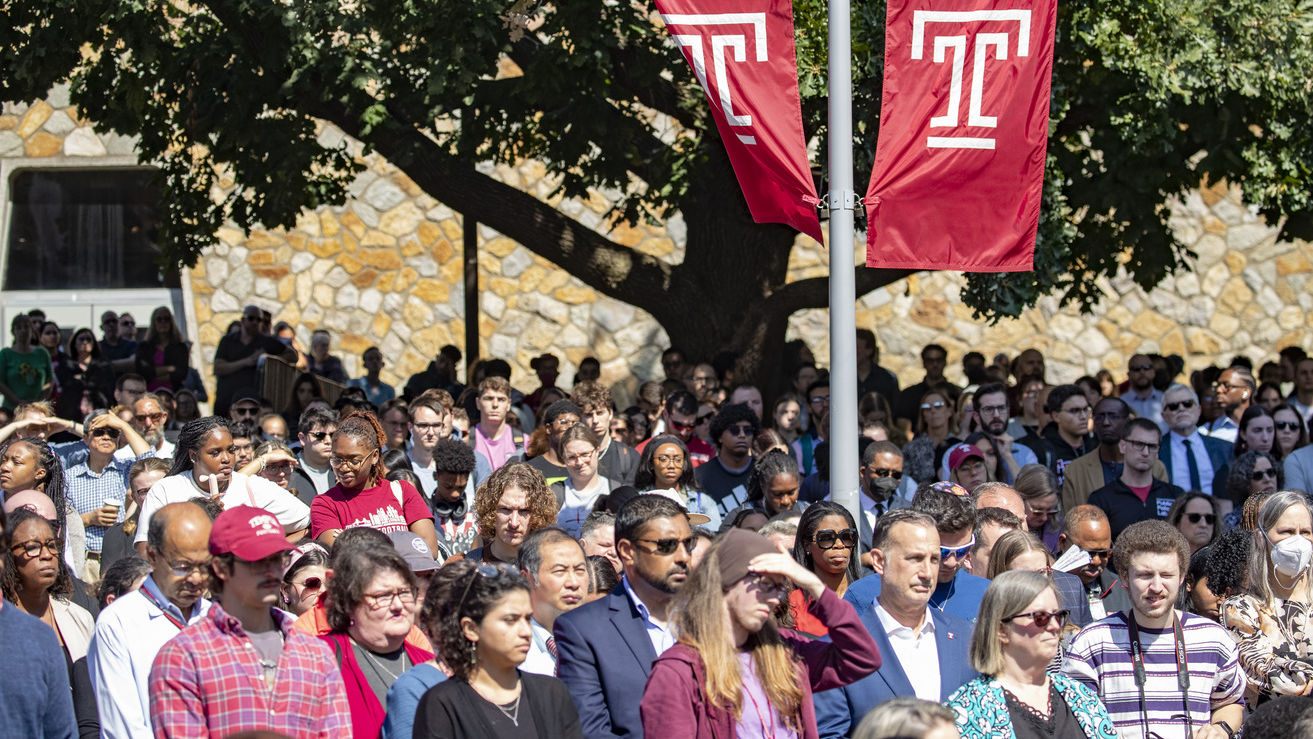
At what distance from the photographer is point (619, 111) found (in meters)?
11.9

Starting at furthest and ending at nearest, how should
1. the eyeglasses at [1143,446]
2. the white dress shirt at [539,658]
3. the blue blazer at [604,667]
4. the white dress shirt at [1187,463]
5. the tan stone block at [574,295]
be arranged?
the tan stone block at [574,295] → the white dress shirt at [1187,463] → the eyeglasses at [1143,446] → the white dress shirt at [539,658] → the blue blazer at [604,667]

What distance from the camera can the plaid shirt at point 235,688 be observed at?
4.31 m

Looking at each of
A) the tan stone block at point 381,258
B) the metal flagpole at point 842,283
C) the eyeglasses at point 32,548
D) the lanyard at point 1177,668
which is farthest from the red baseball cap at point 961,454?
the tan stone block at point 381,258

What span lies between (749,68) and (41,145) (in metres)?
13.9

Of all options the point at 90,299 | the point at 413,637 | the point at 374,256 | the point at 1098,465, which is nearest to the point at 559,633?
the point at 413,637

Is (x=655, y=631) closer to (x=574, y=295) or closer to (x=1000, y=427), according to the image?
(x=1000, y=427)

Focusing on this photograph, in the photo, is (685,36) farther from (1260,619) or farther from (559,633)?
(1260,619)

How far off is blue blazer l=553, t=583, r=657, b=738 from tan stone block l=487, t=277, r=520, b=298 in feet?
44.2

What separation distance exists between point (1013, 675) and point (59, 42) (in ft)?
27.9

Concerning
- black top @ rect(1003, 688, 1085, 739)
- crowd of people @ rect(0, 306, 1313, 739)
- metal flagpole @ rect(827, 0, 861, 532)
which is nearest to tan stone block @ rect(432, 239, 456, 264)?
crowd of people @ rect(0, 306, 1313, 739)

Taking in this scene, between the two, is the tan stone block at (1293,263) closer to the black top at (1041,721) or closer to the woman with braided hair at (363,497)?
the woman with braided hair at (363,497)

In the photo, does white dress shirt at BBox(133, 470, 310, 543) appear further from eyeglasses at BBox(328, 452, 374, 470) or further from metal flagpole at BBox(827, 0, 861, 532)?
metal flagpole at BBox(827, 0, 861, 532)

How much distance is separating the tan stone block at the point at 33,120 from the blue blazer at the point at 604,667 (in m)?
15.4

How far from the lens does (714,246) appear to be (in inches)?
505
